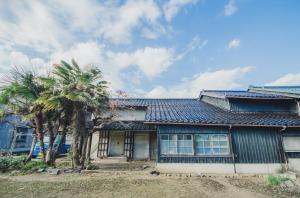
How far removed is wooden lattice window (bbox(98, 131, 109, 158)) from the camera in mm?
14738

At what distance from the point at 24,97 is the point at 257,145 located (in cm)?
1531

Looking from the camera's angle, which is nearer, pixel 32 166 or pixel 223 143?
pixel 32 166

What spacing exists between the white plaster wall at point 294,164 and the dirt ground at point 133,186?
103 inches

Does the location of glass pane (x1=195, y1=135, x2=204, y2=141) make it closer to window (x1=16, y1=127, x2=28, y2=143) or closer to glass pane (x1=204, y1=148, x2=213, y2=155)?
glass pane (x1=204, y1=148, x2=213, y2=155)

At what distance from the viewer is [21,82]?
36.2 ft

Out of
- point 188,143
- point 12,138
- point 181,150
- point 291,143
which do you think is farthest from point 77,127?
point 291,143

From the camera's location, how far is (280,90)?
15102mm

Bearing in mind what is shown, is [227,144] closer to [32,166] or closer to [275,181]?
[275,181]

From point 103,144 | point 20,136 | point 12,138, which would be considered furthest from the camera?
point 20,136

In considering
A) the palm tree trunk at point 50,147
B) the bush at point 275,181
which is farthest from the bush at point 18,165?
the bush at point 275,181

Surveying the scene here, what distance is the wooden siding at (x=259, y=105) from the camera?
14.0m

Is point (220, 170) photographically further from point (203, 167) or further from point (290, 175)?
point (290, 175)

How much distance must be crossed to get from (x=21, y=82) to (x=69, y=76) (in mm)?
2971

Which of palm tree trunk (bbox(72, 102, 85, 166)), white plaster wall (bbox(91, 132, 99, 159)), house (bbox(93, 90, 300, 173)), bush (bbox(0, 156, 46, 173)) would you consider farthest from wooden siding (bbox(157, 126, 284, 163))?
bush (bbox(0, 156, 46, 173))
